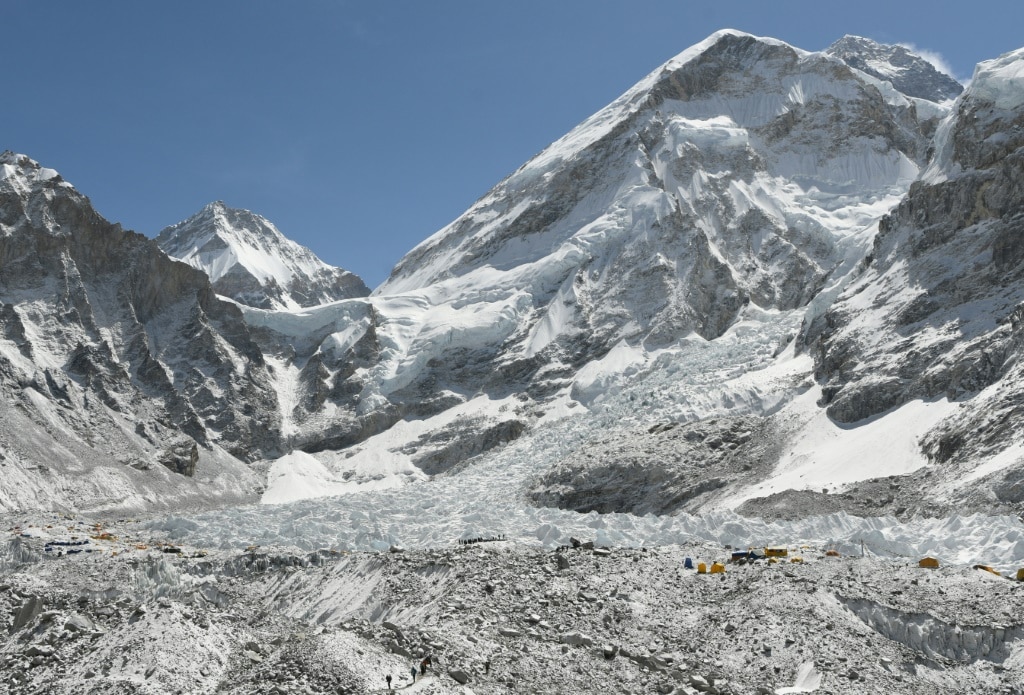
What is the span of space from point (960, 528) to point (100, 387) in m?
86.4

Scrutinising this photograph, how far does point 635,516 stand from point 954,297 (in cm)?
3507

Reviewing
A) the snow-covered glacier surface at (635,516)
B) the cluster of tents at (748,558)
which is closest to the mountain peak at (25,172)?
the snow-covered glacier surface at (635,516)

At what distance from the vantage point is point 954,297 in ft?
266

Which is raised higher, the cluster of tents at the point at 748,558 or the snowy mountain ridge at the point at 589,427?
the snowy mountain ridge at the point at 589,427

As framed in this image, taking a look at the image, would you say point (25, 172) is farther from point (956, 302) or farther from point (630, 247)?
point (956, 302)

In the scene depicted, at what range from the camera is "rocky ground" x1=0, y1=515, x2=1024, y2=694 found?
24.0m

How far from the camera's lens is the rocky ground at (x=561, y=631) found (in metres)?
24.0

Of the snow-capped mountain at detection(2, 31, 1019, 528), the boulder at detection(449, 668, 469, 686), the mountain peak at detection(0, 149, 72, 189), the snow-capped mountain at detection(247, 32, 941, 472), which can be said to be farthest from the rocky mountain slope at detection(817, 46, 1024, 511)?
the mountain peak at detection(0, 149, 72, 189)

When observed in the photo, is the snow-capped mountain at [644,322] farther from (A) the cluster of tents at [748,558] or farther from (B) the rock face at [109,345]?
(A) the cluster of tents at [748,558]

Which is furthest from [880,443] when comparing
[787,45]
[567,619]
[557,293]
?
[787,45]

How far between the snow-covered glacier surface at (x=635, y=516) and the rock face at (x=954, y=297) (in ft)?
10.2

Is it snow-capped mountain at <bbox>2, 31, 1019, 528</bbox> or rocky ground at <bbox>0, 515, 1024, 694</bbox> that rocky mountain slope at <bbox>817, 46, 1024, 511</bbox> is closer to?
snow-capped mountain at <bbox>2, 31, 1019, 528</bbox>

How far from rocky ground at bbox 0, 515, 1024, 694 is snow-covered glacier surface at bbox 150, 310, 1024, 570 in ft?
26.7

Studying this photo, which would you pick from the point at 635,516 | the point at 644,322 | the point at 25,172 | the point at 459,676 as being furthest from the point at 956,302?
the point at 25,172
